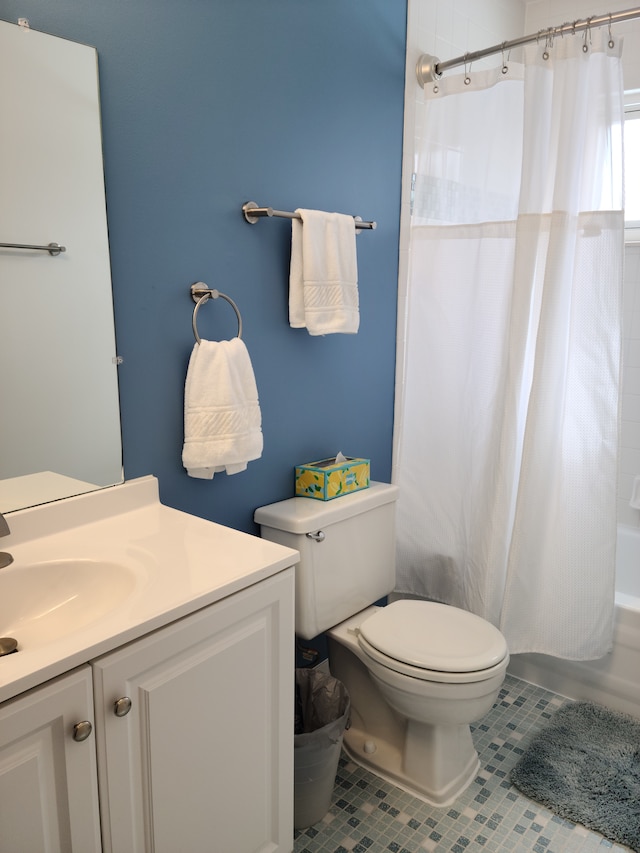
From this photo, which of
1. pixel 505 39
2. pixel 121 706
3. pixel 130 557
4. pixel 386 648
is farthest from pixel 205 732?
pixel 505 39

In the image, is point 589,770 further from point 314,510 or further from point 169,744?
point 169,744

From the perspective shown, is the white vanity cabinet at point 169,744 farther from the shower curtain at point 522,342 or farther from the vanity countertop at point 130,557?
the shower curtain at point 522,342

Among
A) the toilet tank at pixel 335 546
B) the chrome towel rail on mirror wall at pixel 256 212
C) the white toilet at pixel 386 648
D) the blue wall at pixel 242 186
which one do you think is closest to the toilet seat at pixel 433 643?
the white toilet at pixel 386 648

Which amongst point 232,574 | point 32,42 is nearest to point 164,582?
point 232,574

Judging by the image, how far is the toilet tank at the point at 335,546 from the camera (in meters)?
1.82

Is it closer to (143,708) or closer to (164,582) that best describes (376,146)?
(164,582)

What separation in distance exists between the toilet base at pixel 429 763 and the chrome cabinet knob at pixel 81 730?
3.63 ft

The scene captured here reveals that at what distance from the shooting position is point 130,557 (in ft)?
4.28

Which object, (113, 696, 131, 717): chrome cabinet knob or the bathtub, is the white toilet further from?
(113, 696, 131, 717): chrome cabinet knob

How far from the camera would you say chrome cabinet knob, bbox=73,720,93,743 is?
3.20 ft

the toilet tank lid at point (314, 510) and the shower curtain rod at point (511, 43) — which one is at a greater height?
the shower curtain rod at point (511, 43)

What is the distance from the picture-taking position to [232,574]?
1.22 meters

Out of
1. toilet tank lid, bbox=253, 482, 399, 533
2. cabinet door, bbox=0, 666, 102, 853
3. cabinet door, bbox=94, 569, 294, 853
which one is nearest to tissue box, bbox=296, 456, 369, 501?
toilet tank lid, bbox=253, 482, 399, 533

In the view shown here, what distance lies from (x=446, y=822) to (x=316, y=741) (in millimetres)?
430
